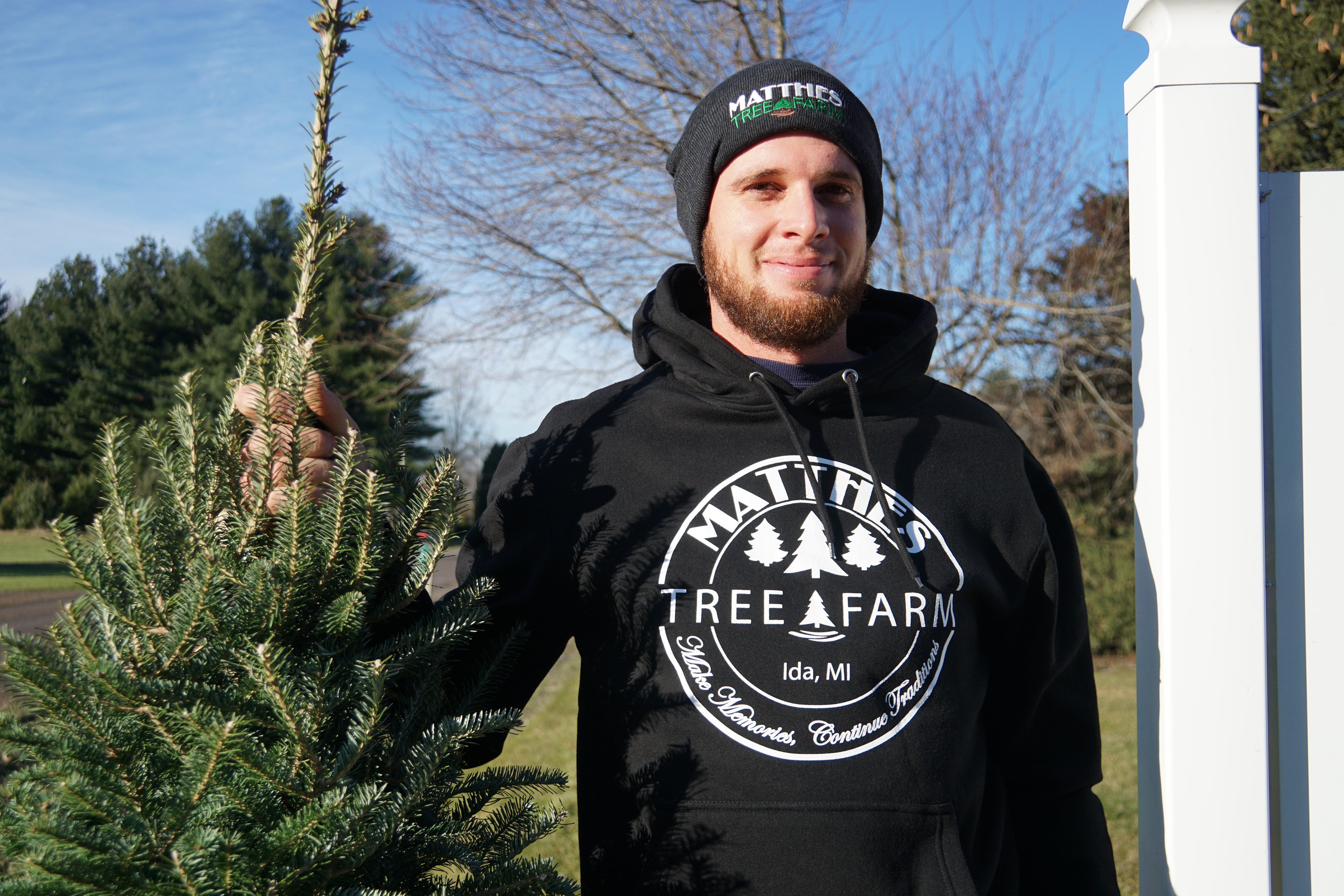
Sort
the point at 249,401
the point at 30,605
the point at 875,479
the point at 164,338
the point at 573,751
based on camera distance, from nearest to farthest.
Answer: the point at 249,401 < the point at 875,479 < the point at 573,751 < the point at 30,605 < the point at 164,338

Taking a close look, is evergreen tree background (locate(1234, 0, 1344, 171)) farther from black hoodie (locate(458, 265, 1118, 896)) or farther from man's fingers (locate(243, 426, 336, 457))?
man's fingers (locate(243, 426, 336, 457))

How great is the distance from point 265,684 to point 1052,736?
6.02 feet

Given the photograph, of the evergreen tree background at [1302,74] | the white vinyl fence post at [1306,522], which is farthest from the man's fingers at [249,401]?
the evergreen tree background at [1302,74]

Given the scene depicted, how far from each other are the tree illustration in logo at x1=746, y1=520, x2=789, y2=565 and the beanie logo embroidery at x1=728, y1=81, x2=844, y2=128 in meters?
1.01

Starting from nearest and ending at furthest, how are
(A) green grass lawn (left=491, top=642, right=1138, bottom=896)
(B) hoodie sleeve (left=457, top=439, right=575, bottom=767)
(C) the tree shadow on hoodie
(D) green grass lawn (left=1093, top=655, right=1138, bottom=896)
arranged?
(C) the tree shadow on hoodie → (B) hoodie sleeve (left=457, top=439, right=575, bottom=767) → (D) green grass lawn (left=1093, top=655, right=1138, bottom=896) → (A) green grass lawn (left=491, top=642, right=1138, bottom=896)

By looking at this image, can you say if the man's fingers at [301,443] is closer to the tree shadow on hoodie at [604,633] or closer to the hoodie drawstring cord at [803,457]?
the tree shadow on hoodie at [604,633]

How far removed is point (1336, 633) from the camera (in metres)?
1.82

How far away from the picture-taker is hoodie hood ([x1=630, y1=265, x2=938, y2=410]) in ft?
6.63

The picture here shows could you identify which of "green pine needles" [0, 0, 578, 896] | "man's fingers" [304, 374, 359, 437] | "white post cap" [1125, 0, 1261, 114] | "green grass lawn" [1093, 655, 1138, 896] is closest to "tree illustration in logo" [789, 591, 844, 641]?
"green pine needles" [0, 0, 578, 896]

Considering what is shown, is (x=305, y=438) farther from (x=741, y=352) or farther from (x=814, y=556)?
(x=741, y=352)

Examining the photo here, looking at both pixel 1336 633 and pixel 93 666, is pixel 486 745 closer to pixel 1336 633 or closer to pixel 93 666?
pixel 93 666

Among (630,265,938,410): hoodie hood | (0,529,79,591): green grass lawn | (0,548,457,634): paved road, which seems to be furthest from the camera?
(0,548,457,634): paved road

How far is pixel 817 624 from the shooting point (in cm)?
179

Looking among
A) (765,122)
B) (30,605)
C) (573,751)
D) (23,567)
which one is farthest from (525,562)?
(30,605)
